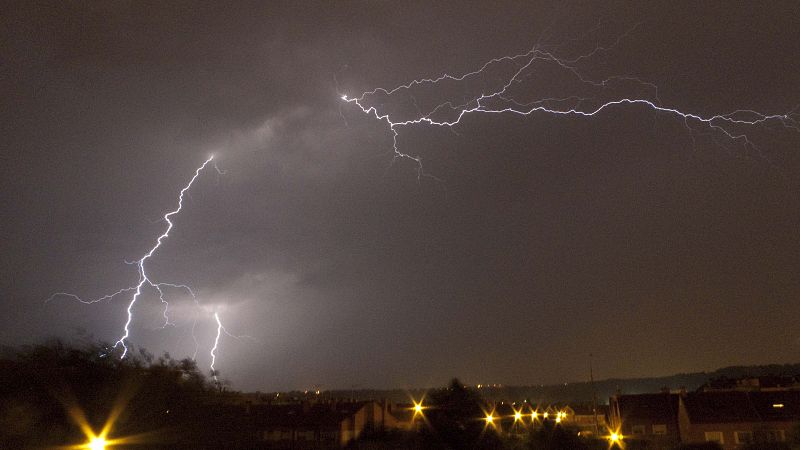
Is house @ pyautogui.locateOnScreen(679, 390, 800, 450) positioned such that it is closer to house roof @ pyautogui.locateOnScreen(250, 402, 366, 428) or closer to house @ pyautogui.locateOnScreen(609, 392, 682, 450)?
house @ pyautogui.locateOnScreen(609, 392, 682, 450)

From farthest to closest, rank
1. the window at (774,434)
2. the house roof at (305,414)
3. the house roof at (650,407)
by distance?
the house roof at (650,407) < the house roof at (305,414) < the window at (774,434)

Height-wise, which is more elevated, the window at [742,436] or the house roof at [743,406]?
the house roof at [743,406]

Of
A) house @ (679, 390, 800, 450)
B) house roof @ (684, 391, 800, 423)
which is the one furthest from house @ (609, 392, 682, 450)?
house roof @ (684, 391, 800, 423)

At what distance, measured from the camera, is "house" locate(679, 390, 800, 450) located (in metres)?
38.7

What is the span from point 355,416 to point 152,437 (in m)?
22.2

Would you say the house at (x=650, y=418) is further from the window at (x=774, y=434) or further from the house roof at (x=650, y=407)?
the window at (x=774, y=434)

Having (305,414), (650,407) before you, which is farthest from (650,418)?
(305,414)

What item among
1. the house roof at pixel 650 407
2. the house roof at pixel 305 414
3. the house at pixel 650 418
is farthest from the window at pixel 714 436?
the house roof at pixel 305 414

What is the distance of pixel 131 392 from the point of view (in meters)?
20.8

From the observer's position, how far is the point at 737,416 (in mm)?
39906

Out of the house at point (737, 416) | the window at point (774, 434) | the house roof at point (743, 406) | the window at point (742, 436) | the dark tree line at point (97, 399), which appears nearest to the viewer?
the dark tree line at point (97, 399)

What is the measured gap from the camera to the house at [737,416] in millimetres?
38688

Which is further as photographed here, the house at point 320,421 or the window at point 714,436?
the window at point 714,436

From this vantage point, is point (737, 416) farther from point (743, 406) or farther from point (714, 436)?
point (714, 436)
